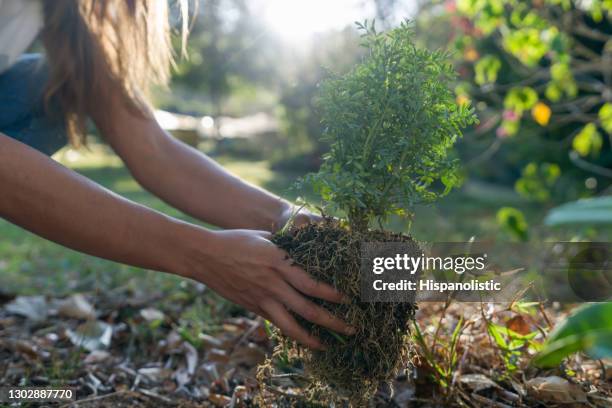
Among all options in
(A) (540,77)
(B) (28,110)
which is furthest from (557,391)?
(A) (540,77)

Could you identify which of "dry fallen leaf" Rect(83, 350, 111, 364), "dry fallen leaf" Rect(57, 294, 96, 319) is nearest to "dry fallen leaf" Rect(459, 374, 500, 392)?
"dry fallen leaf" Rect(83, 350, 111, 364)

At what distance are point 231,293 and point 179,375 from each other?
70 cm

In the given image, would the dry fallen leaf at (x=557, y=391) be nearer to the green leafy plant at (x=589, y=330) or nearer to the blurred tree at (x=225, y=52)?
the green leafy plant at (x=589, y=330)

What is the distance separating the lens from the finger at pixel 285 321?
1.26 metres

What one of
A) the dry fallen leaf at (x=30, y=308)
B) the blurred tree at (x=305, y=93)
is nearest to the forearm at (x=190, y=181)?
the dry fallen leaf at (x=30, y=308)

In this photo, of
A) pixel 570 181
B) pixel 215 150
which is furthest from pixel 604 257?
pixel 215 150

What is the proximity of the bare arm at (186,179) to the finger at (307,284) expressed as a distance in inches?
17.1

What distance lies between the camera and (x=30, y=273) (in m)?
3.46

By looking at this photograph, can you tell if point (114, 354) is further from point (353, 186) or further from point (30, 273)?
point (30, 273)

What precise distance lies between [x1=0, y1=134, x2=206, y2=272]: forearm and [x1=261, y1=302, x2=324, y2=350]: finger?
0.24 meters

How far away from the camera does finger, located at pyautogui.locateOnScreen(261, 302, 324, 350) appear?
1.26m

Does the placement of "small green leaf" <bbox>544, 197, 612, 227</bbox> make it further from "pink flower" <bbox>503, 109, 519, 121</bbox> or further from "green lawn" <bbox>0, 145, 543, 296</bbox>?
"pink flower" <bbox>503, 109, 519, 121</bbox>

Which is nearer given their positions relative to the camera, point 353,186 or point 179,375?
point 353,186

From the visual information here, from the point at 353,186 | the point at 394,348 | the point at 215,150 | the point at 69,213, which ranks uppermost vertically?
the point at 215,150
